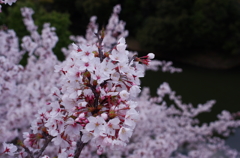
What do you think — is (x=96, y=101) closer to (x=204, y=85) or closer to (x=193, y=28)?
(x=204, y=85)

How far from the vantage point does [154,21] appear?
22688 mm

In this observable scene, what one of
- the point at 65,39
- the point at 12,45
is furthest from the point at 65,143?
the point at 65,39

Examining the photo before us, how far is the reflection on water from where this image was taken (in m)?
16.0

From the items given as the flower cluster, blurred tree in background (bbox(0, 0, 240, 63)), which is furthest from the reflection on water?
the flower cluster

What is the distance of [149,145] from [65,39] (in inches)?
352

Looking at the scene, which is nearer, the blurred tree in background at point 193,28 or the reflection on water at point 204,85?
the reflection on water at point 204,85

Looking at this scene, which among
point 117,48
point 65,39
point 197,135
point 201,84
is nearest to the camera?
point 117,48

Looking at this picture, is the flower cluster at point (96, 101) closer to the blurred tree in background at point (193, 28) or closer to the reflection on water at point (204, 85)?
the reflection on water at point (204, 85)

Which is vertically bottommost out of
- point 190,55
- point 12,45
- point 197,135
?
point 12,45

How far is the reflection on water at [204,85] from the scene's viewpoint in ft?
52.4

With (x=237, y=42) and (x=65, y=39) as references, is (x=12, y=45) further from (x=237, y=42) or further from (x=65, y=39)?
(x=237, y=42)

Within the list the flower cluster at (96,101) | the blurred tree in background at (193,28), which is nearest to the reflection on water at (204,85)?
the blurred tree in background at (193,28)

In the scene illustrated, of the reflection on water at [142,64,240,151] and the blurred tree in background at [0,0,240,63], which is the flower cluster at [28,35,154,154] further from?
the blurred tree in background at [0,0,240,63]

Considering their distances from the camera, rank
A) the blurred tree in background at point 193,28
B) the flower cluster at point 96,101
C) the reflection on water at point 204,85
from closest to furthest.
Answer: the flower cluster at point 96,101 → the reflection on water at point 204,85 → the blurred tree in background at point 193,28
